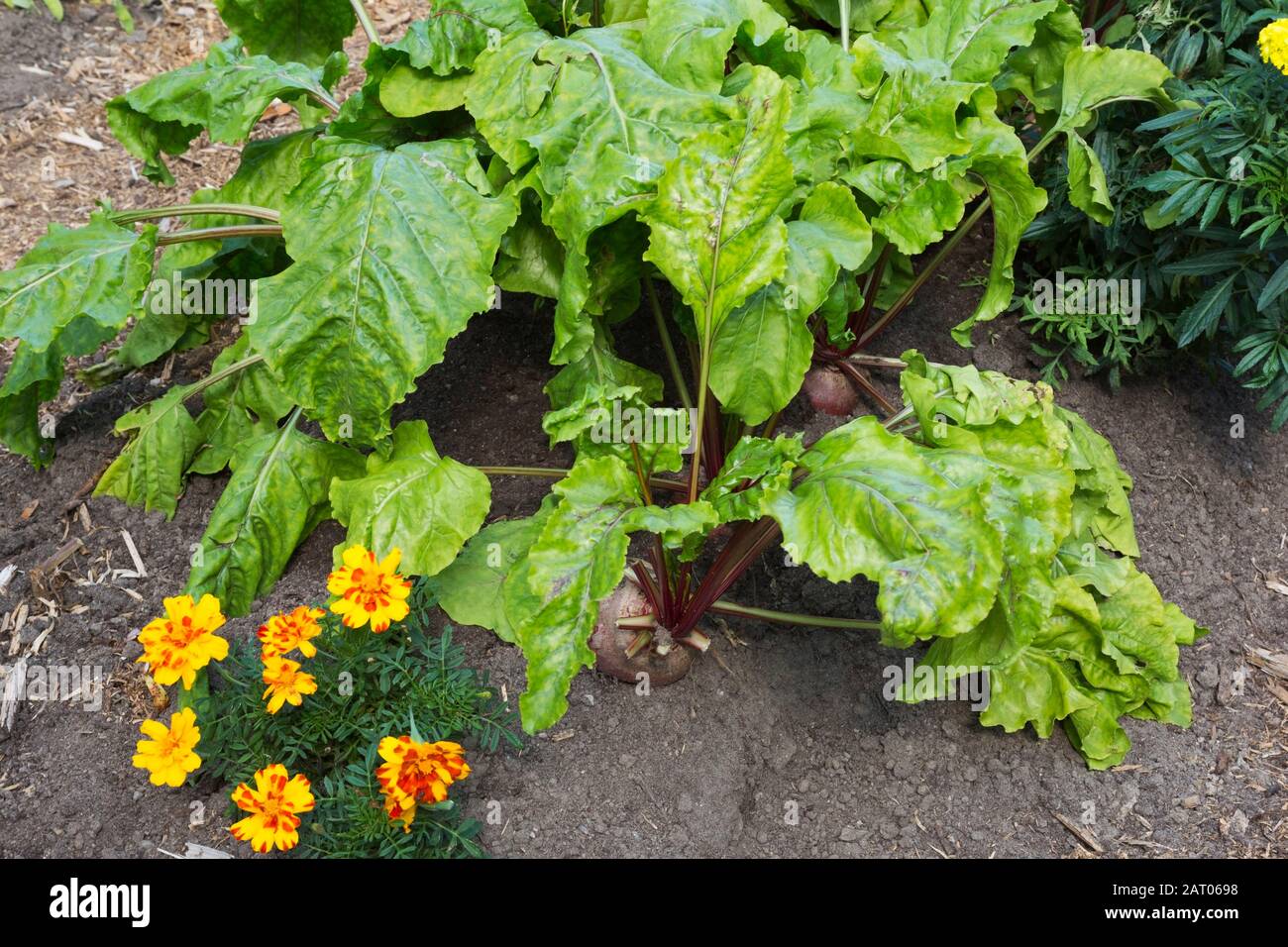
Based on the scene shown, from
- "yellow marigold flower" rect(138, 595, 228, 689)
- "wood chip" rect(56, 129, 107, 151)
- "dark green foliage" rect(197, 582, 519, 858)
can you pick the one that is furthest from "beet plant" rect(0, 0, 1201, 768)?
"wood chip" rect(56, 129, 107, 151)

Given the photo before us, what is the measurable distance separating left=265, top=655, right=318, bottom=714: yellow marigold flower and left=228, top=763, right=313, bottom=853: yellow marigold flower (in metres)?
0.18

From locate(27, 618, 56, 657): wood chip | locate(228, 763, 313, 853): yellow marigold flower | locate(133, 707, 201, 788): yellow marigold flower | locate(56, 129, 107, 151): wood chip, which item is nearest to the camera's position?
locate(228, 763, 313, 853): yellow marigold flower

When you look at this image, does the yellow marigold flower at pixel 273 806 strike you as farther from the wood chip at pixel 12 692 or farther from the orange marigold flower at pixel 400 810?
the wood chip at pixel 12 692

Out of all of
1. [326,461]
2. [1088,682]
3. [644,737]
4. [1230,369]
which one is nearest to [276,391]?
[326,461]

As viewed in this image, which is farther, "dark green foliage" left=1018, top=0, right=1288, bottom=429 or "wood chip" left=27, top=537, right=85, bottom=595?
"wood chip" left=27, top=537, right=85, bottom=595

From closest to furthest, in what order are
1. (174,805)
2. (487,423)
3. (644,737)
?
(174,805) < (644,737) < (487,423)

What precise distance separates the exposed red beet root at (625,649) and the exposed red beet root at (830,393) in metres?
0.93

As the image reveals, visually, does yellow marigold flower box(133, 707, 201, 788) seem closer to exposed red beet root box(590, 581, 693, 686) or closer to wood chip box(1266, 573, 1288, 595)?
exposed red beet root box(590, 581, 693, 686)

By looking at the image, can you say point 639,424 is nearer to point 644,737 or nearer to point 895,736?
point 644,737

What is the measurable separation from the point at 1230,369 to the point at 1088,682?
120 centimetres

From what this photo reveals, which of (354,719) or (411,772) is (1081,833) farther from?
(354,719)

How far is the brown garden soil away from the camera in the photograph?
258 cm

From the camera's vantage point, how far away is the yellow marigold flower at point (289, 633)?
2.32m

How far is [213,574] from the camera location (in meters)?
2.82
